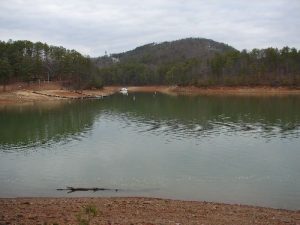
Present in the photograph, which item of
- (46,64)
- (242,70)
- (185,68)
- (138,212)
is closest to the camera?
(138,212)

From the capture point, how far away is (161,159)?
112 ft

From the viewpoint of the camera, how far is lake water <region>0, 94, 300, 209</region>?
83.0 feet

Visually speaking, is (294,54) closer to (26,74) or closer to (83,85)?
(83,85)

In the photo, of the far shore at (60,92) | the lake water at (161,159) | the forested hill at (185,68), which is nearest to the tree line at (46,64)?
the forested hill at (185,68)

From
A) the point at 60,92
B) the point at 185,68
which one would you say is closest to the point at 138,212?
the point at 60,92

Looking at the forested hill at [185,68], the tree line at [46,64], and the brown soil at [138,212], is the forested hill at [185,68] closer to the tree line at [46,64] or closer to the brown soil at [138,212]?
the tree line at [46,64]

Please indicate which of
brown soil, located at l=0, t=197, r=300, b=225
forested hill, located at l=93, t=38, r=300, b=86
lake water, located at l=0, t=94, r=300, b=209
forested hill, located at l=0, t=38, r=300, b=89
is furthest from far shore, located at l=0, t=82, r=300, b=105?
brown soil, located at l=0, t=197, r=300, b=225

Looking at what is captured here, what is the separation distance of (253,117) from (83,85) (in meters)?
83.6

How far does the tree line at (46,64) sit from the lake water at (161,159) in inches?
2625

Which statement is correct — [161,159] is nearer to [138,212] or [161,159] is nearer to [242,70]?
[138,212]

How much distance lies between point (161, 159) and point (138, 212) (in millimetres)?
14906

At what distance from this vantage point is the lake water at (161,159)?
→ 25312mm

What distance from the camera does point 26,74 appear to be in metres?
122

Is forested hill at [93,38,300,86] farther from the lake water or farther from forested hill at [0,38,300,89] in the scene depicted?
the lake water
